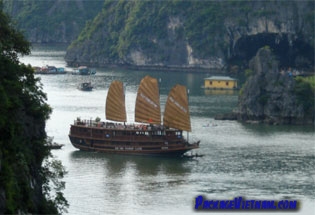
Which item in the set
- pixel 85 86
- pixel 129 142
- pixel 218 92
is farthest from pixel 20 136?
pixel 218 92

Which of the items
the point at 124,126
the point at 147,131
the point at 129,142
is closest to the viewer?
the point at 129,142

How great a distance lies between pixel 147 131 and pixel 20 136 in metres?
39.9

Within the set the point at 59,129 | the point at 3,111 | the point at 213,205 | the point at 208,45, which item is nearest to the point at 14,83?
the point at 3,111

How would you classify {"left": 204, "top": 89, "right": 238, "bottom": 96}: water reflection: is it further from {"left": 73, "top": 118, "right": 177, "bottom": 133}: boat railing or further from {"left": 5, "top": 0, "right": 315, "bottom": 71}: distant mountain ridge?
{"left": 73, "top": 118, "right": 177, "bottom": 133}: boat railing

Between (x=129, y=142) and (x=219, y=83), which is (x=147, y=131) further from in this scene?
(x=219, y=83)

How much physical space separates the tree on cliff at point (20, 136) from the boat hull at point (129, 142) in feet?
113

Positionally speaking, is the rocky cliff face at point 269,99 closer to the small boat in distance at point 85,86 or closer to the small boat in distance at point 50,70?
the small boat in distance at point 85,86

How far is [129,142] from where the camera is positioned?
80.2 m

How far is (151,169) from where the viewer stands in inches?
2879

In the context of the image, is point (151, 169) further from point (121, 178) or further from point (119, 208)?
point (119, 208)

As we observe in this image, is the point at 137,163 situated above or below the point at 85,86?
below

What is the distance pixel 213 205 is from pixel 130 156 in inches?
895

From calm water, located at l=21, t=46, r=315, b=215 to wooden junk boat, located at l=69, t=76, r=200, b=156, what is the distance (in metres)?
1.24

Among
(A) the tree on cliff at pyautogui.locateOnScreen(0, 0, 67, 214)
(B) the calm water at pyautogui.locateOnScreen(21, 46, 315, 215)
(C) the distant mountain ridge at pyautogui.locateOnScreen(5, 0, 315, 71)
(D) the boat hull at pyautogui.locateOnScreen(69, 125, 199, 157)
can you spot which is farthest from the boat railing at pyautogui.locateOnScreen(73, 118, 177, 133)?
(C) the distant mountain ridge at pyautogui.locateOnScreen(5, 0, 315, 71)
